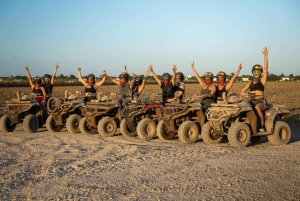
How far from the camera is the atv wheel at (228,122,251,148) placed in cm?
1114

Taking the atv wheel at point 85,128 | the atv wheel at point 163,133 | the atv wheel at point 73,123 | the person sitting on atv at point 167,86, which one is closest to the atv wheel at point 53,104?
the atv wheel at point 73,123

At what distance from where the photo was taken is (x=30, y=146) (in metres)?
11.4

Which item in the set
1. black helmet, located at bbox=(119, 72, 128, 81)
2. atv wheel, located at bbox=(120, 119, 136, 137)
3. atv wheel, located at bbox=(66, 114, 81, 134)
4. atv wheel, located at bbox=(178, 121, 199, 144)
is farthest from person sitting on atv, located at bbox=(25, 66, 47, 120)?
atv wheel, located at bbox=(178, 121, 199, 144)

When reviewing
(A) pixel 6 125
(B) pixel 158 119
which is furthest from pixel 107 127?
(A) pixel 6 125

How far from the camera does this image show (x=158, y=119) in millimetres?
13727

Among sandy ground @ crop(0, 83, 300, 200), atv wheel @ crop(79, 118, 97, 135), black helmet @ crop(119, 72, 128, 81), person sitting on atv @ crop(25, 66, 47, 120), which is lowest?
sandy ground @ crop(0, 83, 300, 200)

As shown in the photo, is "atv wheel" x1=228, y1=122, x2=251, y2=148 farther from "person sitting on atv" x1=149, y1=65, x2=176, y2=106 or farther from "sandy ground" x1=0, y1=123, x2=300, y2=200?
"person sitting on atv" x1=149, y1=65, x2=176, y2=106

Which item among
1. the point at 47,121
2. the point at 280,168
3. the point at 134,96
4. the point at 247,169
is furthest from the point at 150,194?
the point at 47,121

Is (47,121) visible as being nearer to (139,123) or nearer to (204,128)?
(139,123)

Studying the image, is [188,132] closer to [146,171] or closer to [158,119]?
[158,119]

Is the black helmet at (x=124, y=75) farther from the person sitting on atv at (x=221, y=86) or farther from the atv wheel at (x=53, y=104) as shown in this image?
the person sitting on atv at (x=221, y=86)

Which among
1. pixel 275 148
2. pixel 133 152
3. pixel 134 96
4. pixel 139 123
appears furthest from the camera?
pixel 134 96

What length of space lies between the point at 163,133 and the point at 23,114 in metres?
5.40

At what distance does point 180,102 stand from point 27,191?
6.94 meters
